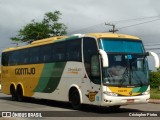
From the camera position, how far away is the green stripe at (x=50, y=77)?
21.1m

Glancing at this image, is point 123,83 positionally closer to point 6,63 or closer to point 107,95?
point 107,95

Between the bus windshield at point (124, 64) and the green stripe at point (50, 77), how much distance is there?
3.66 meters

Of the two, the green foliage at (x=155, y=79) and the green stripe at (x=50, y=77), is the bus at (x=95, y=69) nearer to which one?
the green stripe at (x=50, y=77)

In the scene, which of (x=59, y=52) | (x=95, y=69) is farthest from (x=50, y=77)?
(x=95, y=69)

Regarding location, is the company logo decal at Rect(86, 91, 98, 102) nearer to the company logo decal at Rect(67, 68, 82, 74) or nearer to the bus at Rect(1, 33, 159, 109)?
the bus at Rect(1, 33, 159, 109)

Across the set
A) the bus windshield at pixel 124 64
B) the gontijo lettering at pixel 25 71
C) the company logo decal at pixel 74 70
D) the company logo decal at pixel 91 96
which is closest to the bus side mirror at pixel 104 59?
the bus windshield at pixel 124 64

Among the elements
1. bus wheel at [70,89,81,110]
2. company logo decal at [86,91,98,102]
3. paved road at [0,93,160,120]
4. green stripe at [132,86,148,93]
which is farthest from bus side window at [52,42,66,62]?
green stripe at [132,86,148,93]

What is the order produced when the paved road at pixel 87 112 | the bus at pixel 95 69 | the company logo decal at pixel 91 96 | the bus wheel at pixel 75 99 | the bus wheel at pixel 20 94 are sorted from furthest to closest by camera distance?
the bus wheel at pixel 20 94
the bus wheel at pixel 75 99
the company logo decal at pixel 91 96
the bus at pixel 95 69
the paved road at pixel 87 112

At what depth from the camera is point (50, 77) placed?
22.2 meters

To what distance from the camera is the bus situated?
17.1 meters

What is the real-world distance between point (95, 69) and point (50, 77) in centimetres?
505

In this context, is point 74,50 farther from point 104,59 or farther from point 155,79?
point 155,79

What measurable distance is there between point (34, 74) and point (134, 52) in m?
7.97

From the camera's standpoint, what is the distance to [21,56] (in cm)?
2594
